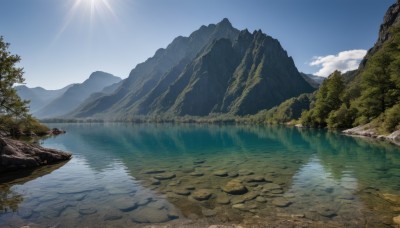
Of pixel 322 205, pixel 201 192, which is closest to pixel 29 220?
pixel 201 192

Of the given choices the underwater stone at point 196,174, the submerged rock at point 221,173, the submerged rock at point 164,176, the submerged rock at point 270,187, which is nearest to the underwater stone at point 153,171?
the submerged rock at point 164,176

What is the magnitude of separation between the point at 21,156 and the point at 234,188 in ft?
91.7

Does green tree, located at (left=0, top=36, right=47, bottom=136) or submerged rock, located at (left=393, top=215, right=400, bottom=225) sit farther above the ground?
green tree, located at (left=0, top=36, right=47, bottom=136)

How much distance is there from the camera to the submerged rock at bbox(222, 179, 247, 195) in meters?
23.3

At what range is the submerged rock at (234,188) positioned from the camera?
23.3m

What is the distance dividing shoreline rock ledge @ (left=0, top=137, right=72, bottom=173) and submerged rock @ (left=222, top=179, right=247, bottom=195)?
26098 millimetres

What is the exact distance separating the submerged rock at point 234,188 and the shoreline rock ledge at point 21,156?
85.6 feet

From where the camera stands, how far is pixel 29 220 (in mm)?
17812

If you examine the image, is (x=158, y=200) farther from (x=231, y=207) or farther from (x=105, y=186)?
(x=105, y=186)

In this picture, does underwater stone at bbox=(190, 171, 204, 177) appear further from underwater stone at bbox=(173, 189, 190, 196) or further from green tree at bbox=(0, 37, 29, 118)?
green tree at bbox=(0, 37, 29, 118)

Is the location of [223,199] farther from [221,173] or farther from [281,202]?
[221,173]

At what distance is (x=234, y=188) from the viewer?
24250mm

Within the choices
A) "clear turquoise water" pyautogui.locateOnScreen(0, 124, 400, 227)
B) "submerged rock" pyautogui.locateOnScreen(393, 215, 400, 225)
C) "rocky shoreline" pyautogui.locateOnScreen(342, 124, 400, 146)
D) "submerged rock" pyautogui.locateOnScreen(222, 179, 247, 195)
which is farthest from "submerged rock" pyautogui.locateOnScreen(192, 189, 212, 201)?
"rocky shoreline" pyautogui.locateOnScreen(342, 124, 400, 146)

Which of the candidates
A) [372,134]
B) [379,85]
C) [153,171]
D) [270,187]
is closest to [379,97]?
[379,85]
